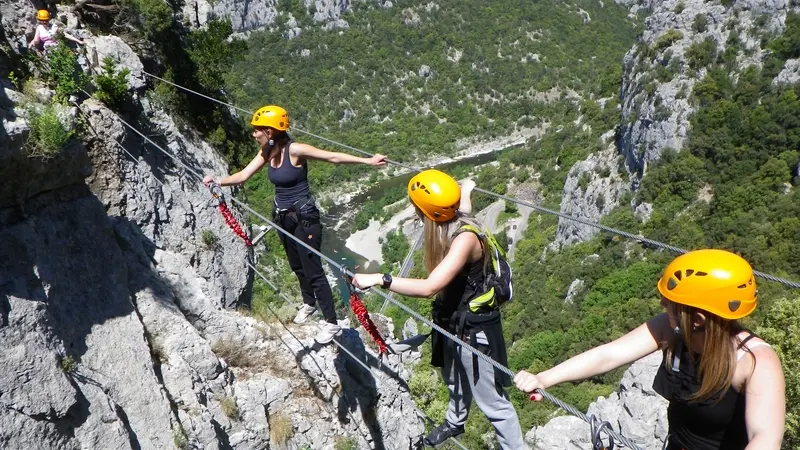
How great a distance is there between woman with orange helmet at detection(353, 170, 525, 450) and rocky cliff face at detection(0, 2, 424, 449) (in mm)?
2868

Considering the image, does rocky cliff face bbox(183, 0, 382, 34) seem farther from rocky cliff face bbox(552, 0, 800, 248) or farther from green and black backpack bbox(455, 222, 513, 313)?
green and black backpack bbox(455, 222, 513, 313)

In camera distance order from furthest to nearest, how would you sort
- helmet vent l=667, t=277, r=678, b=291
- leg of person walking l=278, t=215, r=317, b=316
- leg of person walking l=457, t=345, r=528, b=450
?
leg of person walking l=278, t=215, r=317, b=316 < leg of person walking l=457, t=345, r=528, b=450 < helmet vent l=667, t=277, r=678, b=291

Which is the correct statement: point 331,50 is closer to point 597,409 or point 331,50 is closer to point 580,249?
point 580,249

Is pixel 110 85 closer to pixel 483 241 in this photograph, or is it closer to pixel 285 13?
pixel 483 241

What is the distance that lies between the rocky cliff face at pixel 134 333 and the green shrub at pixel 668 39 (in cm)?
5266

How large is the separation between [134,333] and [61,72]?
3.66 metres

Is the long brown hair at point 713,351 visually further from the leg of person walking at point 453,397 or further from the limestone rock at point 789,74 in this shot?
the limestone rock at point 789,74

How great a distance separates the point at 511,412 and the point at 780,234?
36.1 metres

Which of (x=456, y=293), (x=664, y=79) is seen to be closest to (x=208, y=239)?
(x=456, y=293)

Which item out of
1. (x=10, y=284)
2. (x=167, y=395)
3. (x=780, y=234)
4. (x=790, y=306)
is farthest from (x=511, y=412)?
(x=780, y=234)

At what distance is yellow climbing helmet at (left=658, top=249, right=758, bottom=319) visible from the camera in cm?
249

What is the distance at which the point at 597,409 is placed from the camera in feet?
72.0

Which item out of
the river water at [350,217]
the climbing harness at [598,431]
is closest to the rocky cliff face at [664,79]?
the river water at [350,217]

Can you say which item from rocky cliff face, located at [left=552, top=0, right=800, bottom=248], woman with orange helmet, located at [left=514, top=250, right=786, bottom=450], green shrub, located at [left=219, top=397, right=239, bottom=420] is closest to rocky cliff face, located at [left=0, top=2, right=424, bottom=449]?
green shrub, located at [left=219, top=397, right=239, bottom=420]
